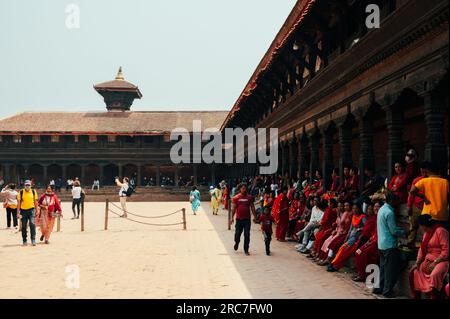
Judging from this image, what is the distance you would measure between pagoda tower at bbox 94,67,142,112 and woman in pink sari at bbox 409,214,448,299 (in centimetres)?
5456

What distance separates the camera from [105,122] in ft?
153

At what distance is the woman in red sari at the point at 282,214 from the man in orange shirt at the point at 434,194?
6.43 m

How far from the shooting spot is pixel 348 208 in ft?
28.0

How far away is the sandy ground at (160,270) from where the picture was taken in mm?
6801

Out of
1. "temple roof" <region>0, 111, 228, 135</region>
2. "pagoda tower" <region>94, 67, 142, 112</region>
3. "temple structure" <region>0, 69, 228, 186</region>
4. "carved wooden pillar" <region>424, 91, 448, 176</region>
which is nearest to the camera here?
"carved wooden pillar" <region>424, 91, 448, 176</region>

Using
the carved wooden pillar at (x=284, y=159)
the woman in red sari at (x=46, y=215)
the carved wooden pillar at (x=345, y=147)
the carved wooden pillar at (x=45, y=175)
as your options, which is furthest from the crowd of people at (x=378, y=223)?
the carved wooden pillar at (x=45, y=175)

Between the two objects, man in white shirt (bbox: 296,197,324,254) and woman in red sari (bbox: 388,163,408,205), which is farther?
man in white shirt (bbox: 296,197,324,254)

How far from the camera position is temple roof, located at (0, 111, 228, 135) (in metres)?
44.6

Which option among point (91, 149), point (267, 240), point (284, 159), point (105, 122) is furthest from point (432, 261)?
point (105, 122)

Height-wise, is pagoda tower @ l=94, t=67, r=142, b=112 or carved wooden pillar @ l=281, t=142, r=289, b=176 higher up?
pagoda tower @ l=94, t=67, r=142, b=112

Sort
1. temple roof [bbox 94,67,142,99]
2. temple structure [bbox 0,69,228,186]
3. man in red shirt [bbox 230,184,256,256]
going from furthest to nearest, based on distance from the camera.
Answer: temple roof [bbox 94,67,142,99] < temple structure [bbox 0,69,228,186] < man in red shirt [bbox 230,184,256,256]

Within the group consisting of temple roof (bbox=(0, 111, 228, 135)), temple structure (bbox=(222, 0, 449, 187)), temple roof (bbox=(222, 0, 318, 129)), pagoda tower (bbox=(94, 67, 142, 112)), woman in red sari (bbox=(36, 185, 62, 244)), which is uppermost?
pagoda tower (bbox=(94, 67, 142, 112))

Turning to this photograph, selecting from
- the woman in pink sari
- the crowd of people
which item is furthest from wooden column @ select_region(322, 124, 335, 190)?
the woman in pink sari

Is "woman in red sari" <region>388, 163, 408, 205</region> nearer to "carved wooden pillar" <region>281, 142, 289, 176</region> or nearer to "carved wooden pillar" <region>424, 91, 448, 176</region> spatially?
"carved wooden pillar" <region>424, 91, 448, 176</region>
